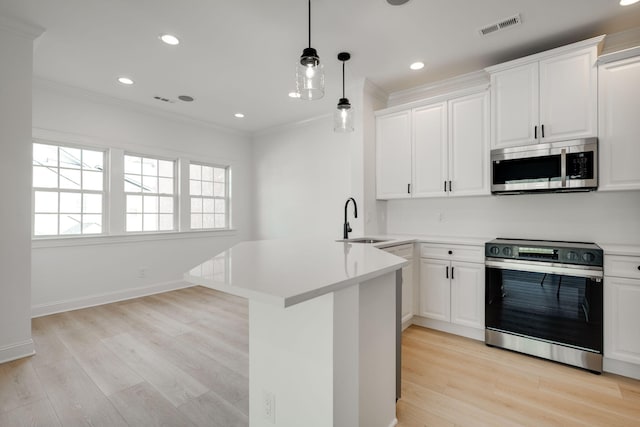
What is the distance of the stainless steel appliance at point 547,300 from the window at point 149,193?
465 centimetres

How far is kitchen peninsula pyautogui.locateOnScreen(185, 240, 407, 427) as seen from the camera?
42.2 inches

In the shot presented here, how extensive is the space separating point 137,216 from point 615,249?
5.59 m

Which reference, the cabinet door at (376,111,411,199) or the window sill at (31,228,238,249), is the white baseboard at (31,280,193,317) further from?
the cabinet door at (376,111,411,199)

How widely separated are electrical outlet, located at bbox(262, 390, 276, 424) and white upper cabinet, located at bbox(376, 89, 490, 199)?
270cm

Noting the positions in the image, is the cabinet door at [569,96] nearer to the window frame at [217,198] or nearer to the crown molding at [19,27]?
the crown molding at [19,27]

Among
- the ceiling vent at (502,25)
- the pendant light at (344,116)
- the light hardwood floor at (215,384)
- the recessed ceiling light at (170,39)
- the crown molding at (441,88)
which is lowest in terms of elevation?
the light hardwood floor at (215,384)

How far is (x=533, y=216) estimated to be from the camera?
301 centimetres

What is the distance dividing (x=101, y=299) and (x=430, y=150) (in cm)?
468

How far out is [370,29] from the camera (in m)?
2.61

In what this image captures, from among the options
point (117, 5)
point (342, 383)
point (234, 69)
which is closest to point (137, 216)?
point (234, 69)

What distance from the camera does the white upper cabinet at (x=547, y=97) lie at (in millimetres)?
2494

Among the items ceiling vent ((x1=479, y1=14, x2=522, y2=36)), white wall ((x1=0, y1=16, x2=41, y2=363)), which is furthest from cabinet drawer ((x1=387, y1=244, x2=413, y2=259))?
white wall ((x1=0, y1=16, x2=41, y2=363))

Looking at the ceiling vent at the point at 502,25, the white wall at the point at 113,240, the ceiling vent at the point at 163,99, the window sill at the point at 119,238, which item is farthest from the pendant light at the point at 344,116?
the window sill at the point at 119,238

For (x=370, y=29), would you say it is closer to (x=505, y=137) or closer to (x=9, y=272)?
(x=505, y=137)
